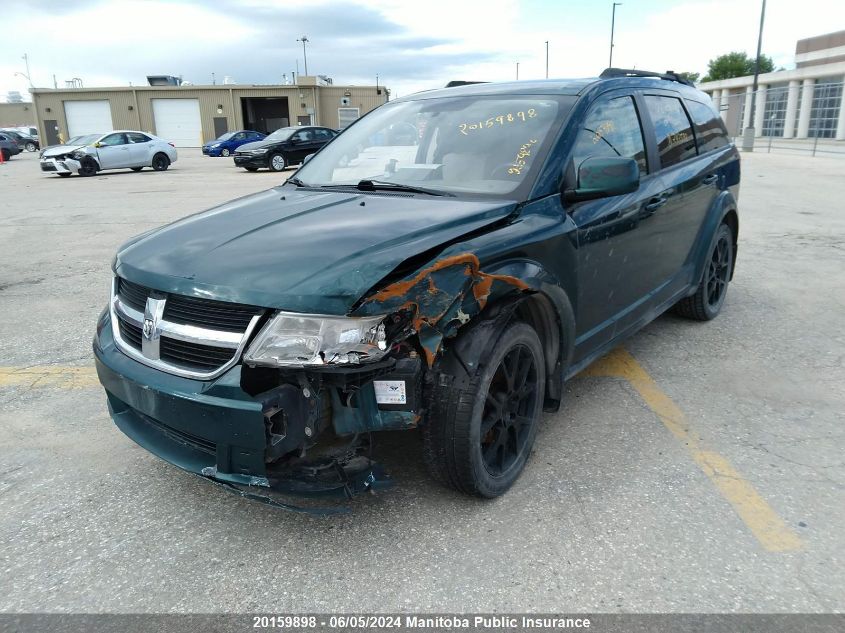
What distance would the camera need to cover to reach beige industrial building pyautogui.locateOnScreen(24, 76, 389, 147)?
171ft

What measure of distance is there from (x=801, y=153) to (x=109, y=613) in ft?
97.4

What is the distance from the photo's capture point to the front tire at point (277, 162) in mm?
22922

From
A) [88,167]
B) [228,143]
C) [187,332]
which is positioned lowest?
[88,167]

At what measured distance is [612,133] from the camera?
3637 millimetres

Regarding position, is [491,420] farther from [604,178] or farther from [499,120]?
[499,120]

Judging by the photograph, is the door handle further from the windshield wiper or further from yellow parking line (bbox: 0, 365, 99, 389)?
yellow parking line (bbox: 0, 365, 99, 389)

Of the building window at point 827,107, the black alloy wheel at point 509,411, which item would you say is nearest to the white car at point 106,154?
the black alloy wheel at point 509,411

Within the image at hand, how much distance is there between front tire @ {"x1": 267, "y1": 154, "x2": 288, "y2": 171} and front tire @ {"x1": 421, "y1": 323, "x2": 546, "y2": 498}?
2147 cm

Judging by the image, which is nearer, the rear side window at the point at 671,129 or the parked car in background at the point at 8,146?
the rear side window at the point at 671,129

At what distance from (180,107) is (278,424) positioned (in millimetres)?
57383

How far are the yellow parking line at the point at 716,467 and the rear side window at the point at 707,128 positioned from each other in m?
1.75

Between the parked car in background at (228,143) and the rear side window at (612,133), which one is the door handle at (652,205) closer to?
the rear side window at (612,133)

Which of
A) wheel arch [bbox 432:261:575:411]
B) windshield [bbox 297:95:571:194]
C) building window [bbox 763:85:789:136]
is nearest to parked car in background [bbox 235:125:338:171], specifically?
windshield [bbox 297:95:571:194]

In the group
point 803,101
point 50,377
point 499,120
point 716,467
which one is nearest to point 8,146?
point 50,377
